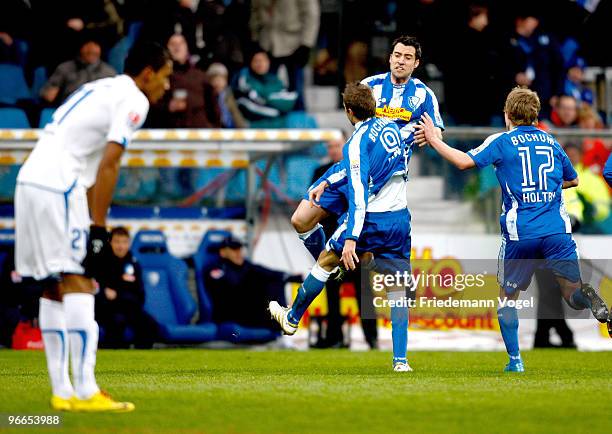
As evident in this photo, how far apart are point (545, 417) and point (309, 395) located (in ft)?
5.33

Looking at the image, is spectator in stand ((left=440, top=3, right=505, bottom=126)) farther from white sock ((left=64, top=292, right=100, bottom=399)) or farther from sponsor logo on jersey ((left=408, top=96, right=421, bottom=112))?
white sock ((left=64, top=292, right=100, bottom=399))

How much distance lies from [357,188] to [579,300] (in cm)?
189

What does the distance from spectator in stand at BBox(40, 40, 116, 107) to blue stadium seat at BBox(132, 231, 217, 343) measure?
2385 mm

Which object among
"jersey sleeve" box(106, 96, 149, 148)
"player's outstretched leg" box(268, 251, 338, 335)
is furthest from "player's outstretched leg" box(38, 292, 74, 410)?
"player's outstretched leg" box(268, 251, 338, 335)

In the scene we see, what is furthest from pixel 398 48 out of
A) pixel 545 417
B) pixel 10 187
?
pixel 10 187

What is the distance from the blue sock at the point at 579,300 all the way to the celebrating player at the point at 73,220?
394cm

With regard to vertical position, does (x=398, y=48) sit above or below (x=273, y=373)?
above

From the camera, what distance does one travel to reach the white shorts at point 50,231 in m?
6.86

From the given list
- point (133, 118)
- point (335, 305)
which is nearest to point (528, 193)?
point (133, 118)

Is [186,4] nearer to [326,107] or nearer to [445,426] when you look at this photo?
[326,107]

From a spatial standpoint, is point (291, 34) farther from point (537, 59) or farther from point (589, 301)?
point (589, 301)

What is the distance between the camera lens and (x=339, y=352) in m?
13.9

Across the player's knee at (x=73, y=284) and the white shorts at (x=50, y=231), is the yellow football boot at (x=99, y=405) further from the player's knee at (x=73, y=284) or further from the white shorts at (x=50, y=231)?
the white shorts at (x=50, y=231)

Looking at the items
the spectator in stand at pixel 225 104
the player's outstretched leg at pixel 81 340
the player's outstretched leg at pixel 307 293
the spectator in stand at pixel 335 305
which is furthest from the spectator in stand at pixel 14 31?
the player's outstretched leg at pixel 81 340
